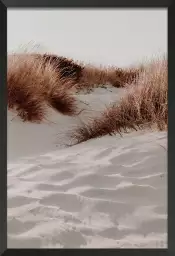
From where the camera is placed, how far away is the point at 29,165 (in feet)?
7.14

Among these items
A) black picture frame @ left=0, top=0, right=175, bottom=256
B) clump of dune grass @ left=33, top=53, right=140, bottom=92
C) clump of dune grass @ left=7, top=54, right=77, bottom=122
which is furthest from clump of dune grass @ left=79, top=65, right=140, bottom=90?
black picture frame @ left=0, top=0, right=175, bottom=256

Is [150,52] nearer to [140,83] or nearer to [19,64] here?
[140,83]

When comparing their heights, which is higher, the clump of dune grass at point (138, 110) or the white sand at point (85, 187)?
the clump of dune grass at point (138, 110)

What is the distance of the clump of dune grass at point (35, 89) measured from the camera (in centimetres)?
216

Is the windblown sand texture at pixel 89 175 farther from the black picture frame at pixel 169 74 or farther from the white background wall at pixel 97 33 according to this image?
the black picture frame at pixel 169 74

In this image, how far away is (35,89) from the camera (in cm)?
218

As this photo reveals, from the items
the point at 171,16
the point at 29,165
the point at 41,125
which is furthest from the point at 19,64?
the point at 171,16

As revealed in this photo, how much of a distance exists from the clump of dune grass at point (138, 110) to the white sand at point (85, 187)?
0.15 feet

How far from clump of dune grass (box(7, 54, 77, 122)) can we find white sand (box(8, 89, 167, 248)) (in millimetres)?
57

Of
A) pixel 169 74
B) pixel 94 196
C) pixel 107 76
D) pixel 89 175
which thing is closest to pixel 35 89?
pixel 107 76

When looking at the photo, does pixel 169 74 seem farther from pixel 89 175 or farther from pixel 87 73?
pixel 89 175

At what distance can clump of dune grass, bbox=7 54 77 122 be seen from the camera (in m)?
2.16

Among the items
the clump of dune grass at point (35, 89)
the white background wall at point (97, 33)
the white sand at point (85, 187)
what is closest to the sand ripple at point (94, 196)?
the white sand at point (85, 187)

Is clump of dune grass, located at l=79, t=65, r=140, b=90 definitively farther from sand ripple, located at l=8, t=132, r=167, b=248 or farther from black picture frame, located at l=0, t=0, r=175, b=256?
black picture frame, located at l=0, t=0, r=175, b=256
